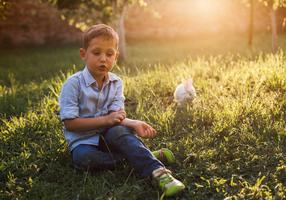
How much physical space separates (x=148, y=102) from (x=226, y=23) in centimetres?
1292

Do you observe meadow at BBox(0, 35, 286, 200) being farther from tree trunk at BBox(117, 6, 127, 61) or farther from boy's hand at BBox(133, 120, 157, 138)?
tree trunk at BBox(117, 6, 127, 61)

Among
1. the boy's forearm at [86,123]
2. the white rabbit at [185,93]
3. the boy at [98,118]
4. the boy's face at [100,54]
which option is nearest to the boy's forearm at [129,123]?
the boy at [98,118]

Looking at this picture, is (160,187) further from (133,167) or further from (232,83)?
(232,83)

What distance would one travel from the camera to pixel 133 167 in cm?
288

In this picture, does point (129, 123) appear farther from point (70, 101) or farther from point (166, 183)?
point (166, 183)

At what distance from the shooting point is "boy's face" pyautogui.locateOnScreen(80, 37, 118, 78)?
122 inches

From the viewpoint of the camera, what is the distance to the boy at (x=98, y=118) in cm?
302

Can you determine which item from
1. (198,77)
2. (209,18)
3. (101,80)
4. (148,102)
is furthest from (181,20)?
(101,80)

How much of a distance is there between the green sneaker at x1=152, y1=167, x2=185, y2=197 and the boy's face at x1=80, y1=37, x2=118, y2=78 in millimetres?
949

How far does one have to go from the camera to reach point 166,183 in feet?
8.63

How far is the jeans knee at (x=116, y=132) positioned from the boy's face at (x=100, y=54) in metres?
0.47

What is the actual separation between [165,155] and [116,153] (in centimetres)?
38

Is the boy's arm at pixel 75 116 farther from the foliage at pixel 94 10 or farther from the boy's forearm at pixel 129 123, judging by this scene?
the foliage at pixel 94 10

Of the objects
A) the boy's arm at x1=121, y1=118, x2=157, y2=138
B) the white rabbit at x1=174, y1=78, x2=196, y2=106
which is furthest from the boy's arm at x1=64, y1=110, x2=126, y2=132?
the white rabbit at x1=174, y1=78, x2=196, y2=106
